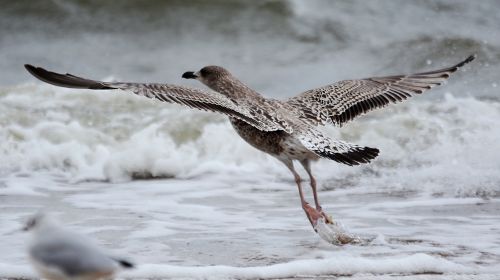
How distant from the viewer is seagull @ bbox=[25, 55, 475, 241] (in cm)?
541

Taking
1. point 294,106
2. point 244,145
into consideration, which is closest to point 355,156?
point 294,106

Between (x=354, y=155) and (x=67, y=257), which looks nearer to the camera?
(x=67, y=257)

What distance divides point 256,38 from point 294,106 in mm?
6286

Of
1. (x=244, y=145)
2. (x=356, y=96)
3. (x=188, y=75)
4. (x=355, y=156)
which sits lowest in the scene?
(x=355, y=156)

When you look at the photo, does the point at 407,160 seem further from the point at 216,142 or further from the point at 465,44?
the point at 465,44

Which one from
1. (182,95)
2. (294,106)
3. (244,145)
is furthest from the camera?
(244,145)

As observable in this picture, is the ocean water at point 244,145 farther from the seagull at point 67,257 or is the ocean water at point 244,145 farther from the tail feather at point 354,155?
the seagull at point 67,257

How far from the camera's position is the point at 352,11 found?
13.0 meters

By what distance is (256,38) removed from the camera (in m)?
12.5

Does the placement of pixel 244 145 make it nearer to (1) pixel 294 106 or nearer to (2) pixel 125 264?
(1) pixel 294 106

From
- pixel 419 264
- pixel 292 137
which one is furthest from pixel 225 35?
pixel 419 264

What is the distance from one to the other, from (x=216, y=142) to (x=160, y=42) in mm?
4105

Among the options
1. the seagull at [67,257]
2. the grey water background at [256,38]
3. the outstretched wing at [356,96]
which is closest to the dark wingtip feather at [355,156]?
the outstretched wing at [356,96]

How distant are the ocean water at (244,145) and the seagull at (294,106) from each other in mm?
471
